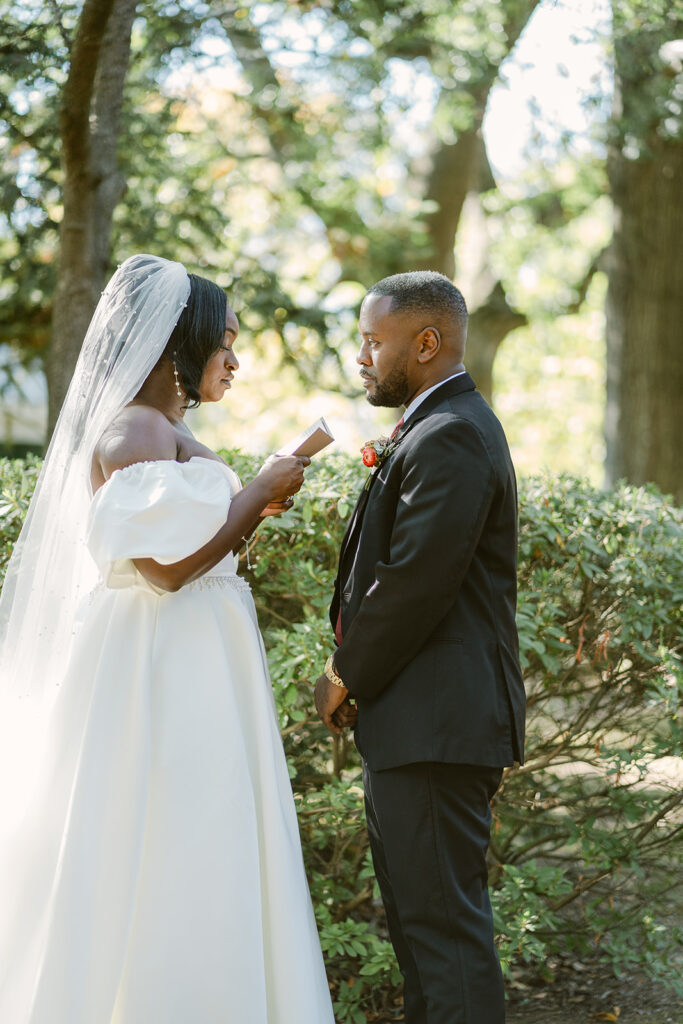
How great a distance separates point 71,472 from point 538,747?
7.63ft

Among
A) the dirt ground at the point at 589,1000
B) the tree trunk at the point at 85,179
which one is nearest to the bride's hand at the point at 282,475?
the dirt ground at the point at 589,1000

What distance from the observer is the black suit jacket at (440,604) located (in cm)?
278

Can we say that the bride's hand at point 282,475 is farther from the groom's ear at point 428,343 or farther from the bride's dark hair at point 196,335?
the groom's ear at point 428,343

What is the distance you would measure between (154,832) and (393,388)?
1.55 meters

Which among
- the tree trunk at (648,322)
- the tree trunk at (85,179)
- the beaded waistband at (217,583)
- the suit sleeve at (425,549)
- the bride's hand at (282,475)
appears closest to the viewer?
the suit sleeve at (425,549)

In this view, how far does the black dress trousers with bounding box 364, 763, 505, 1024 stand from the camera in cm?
280

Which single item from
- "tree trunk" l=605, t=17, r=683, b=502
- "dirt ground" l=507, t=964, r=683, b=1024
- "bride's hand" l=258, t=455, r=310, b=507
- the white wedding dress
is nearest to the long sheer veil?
the white wedding dress

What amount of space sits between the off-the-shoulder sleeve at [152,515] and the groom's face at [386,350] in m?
0.64

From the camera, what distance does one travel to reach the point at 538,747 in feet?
13.9

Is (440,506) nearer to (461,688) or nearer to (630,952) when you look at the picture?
(461,688)

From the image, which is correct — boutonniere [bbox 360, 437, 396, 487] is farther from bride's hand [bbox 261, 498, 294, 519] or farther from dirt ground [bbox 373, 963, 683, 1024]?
dirt ground [bbox 373, 963, 683, 1024]

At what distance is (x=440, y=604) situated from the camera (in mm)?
2797

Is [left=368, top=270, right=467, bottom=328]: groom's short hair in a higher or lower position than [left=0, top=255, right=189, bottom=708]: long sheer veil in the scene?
higher

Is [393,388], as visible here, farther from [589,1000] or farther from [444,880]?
[589,1000]
